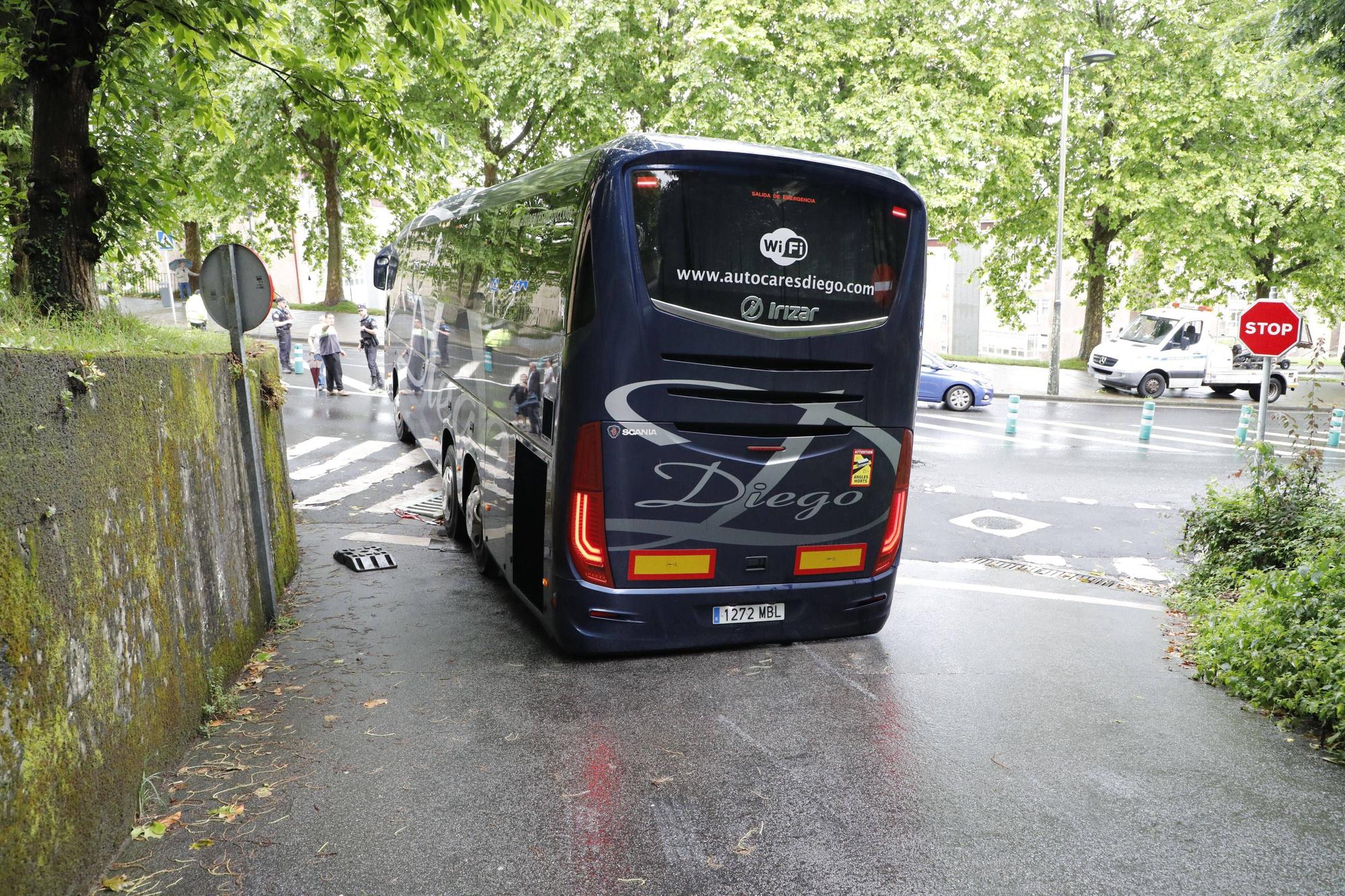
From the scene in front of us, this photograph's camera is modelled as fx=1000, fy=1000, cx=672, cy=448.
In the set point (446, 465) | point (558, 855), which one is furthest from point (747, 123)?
point (558, 855)

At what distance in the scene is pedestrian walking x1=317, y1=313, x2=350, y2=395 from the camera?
20688 millimetres

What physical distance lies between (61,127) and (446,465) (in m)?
4.89

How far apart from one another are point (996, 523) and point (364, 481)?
26.8ft

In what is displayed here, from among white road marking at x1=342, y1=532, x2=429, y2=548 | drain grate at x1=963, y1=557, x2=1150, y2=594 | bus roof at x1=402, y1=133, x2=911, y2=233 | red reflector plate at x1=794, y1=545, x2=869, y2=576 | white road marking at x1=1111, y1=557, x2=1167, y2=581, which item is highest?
bus roof at x1=402, y1=133, x2=911, y2=233

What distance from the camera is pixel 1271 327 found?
472 inches

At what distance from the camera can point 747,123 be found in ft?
76.8

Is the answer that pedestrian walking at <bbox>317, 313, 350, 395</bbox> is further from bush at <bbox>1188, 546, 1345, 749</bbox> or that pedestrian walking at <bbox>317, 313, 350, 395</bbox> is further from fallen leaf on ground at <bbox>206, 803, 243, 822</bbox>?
bush at <bbox>1188, 546, 1345, 749</bbox>

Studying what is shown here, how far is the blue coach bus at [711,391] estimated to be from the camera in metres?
5.94

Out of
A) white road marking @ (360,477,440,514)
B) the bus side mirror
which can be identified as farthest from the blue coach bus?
the bus side mirror

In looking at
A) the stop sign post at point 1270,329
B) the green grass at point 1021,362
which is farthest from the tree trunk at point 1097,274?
the stop sign post at point 1270,329

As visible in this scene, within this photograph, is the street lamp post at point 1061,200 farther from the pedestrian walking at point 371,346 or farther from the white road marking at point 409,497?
the white road marking at point 409,497

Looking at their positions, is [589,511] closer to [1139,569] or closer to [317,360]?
[1139,569]

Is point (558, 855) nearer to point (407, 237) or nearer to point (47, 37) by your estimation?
point (47, 37)

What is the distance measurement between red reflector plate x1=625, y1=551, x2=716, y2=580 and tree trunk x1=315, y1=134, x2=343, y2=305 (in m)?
29.4
